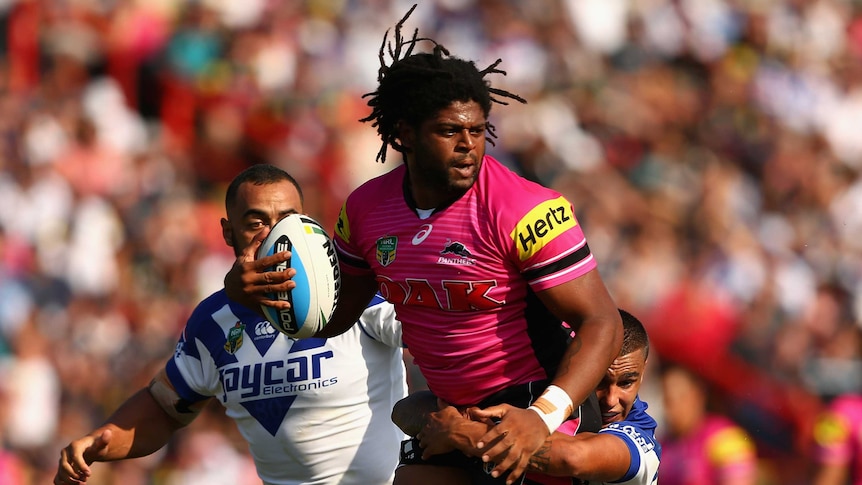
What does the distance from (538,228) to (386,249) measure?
636 millimetres

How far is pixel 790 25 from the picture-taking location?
13.5 metres

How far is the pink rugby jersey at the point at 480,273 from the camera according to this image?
431cm

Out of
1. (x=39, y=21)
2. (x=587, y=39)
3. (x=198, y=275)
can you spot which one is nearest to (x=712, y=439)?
(x=198, y=275)

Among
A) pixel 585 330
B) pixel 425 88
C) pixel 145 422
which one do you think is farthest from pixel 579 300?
pixel 145 422

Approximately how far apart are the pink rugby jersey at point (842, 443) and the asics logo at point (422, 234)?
15.4 feet

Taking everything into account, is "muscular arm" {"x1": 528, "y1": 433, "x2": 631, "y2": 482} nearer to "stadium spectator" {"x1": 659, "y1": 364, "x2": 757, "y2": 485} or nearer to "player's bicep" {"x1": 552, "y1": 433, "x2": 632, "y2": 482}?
"player's bicep" {"x1": 552, "y1": 433, "x2": 632, "y2": 482}

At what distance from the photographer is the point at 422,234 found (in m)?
4.50

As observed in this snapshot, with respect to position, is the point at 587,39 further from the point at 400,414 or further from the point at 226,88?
the point at 400,414

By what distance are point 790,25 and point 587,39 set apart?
2.12 metres

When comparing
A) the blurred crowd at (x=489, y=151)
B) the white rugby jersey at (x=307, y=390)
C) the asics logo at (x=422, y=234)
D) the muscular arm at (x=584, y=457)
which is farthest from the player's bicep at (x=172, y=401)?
the blurred crowd at (x=489, y=151)

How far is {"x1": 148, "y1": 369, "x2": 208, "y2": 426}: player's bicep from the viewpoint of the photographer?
19.6 ft

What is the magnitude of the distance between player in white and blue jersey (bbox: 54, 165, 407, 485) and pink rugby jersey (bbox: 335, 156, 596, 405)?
1.03 metres

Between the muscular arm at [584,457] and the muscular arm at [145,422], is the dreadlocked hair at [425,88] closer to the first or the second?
the muscular arm at [584,457]

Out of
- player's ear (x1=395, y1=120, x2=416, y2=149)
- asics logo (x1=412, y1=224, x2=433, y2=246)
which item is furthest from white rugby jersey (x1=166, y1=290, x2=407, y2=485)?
player's ear (x1=395, y1=120, x2=416, y2=149)
